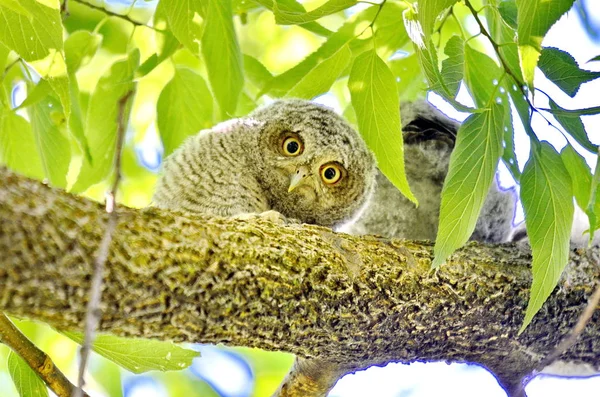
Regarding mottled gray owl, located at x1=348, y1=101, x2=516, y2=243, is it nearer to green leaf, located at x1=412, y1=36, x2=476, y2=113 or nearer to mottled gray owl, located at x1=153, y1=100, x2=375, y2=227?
mottled gray owl, located at x1=153, y1=100, x2=375, y2=227

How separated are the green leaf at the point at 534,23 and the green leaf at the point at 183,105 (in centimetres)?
140

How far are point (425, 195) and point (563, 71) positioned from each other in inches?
55.8

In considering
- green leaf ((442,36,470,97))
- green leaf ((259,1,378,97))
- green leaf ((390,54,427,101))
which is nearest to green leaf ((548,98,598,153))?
green leaf ((442,36,470,97))

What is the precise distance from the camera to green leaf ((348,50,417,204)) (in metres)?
2.16

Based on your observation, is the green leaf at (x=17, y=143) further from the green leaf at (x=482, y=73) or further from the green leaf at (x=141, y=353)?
the green leaf at (x=482, y=73)

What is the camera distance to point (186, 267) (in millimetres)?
1789

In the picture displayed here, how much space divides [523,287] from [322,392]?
2.57ft

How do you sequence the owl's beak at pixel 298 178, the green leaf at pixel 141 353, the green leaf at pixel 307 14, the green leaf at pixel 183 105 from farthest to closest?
the owl's beak at pixel 298 178
the green leaf at pixel 183 105
the green leaf at pixel 141 353
the green leaf at pixel 307 14

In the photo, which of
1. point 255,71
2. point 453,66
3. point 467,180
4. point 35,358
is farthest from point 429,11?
point 35,358

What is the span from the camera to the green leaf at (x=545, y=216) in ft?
6.49

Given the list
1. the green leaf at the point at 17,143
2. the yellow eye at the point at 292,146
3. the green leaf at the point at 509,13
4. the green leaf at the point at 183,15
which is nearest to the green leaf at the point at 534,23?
the green leaf at the point at 509,13

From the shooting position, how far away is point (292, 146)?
3219mm

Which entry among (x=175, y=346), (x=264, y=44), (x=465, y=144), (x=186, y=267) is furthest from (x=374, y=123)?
(x=264, y=44)

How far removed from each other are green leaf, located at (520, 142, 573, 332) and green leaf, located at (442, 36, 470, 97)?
0.98 feet
